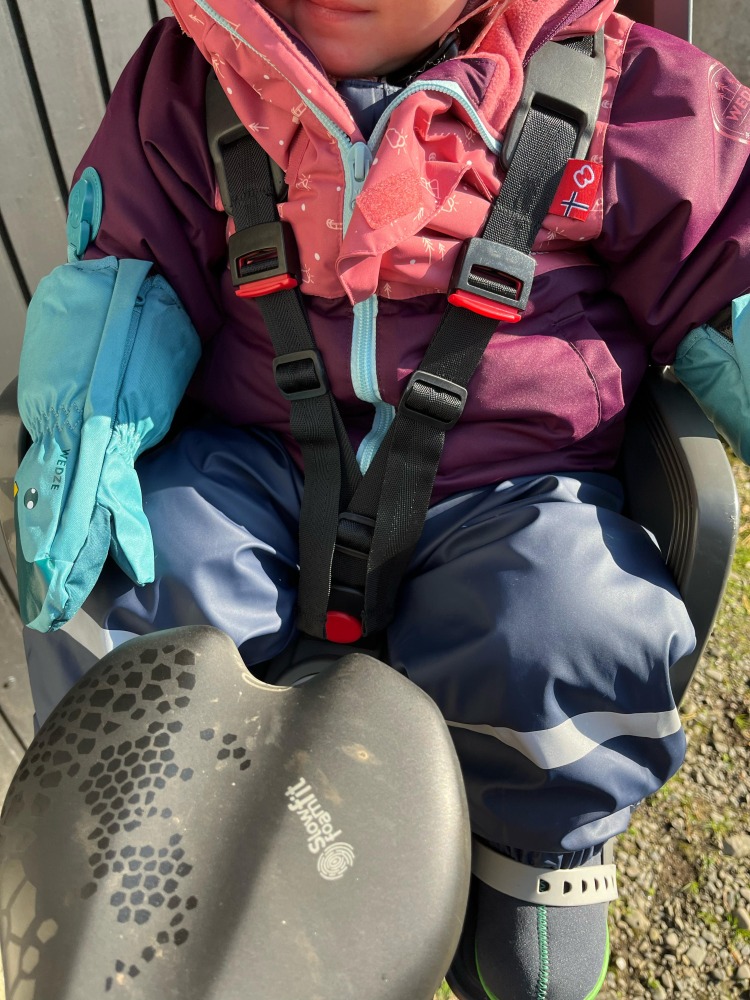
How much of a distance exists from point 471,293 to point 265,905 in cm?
72

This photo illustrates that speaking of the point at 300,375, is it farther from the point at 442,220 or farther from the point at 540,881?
the point at 540,881

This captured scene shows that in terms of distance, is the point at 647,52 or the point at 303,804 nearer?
the point at 303,804

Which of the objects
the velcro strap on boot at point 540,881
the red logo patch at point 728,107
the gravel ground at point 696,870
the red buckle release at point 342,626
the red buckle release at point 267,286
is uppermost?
the red logo patch at point 728,107

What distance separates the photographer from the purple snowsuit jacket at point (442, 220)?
3.13 feet

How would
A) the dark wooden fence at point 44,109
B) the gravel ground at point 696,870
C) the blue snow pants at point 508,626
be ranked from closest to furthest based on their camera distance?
the blue snow pants at point 508,626 < the dark wooden fence at point 44,109 < the gravel ground at point 696,870

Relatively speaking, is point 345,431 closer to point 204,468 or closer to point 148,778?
point 204,468

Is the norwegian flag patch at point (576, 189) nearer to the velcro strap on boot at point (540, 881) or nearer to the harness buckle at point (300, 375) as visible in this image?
the harness buckle at point (300, 375)

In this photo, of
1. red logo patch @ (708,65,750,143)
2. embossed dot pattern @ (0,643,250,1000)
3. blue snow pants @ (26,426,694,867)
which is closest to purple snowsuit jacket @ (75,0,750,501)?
red logo patch @ (708,65,750,143)

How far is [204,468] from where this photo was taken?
43.1 inches

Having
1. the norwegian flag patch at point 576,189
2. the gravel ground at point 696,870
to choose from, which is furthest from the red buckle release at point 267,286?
the gravel ground at point 696,870

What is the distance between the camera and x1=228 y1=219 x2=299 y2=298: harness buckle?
103cm

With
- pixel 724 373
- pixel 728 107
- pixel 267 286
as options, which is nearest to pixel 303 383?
pixel 267 286

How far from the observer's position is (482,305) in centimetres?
100

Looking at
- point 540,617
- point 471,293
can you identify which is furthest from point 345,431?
point 540,617
